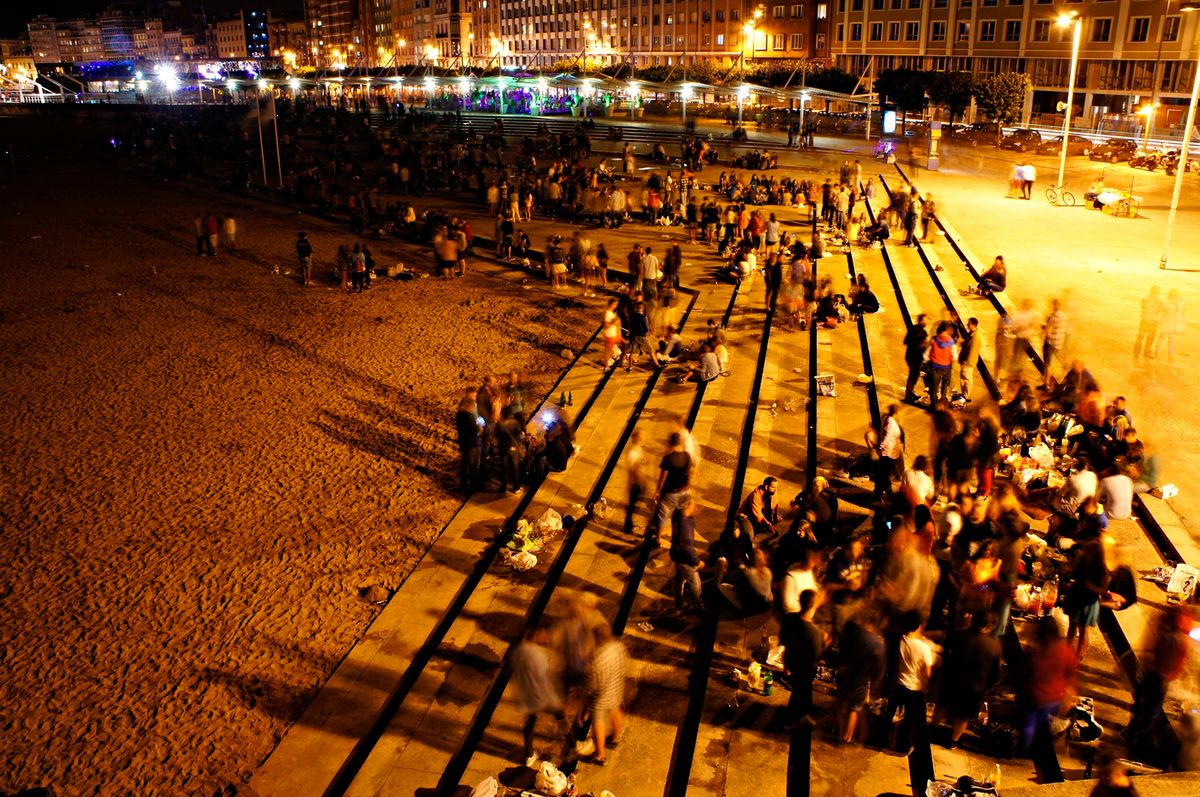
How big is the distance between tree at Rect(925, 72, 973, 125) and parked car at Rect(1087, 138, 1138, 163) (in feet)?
46.8

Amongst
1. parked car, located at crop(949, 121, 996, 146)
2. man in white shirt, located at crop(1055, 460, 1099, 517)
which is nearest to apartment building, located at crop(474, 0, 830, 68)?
parked car, located at crop(949, 121, 996, 146)

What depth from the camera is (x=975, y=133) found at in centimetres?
5003

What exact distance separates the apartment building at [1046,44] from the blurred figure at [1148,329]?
45.6 metres

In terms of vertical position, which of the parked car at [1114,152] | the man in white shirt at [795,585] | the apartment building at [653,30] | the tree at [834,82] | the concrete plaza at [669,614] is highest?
the apartment building at [653,30]

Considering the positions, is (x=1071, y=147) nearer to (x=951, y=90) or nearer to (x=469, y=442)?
(x=951, y=90)

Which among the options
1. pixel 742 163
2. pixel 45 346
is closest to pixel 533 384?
pixel 45 346

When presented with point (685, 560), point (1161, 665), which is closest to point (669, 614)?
point (685, 560)

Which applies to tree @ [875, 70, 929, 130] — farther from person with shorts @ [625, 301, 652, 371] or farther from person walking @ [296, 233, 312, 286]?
person with shorts @ [625, 301, 652, 371]

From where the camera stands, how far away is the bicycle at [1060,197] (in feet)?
97.7

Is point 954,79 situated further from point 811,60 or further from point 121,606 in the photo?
point 121,606

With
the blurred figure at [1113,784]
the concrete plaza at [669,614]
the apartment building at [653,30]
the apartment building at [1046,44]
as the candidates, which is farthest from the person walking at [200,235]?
the apartment building at [653,30]

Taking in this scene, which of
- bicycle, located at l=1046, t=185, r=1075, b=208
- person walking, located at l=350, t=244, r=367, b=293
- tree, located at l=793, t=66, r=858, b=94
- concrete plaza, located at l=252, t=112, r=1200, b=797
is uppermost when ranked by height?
tree, located at l=793, t=66, r=858, b=94

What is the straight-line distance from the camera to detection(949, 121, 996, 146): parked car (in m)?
48.2

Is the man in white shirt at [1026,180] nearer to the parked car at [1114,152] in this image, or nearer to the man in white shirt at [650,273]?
the parked car at [1114,152]
